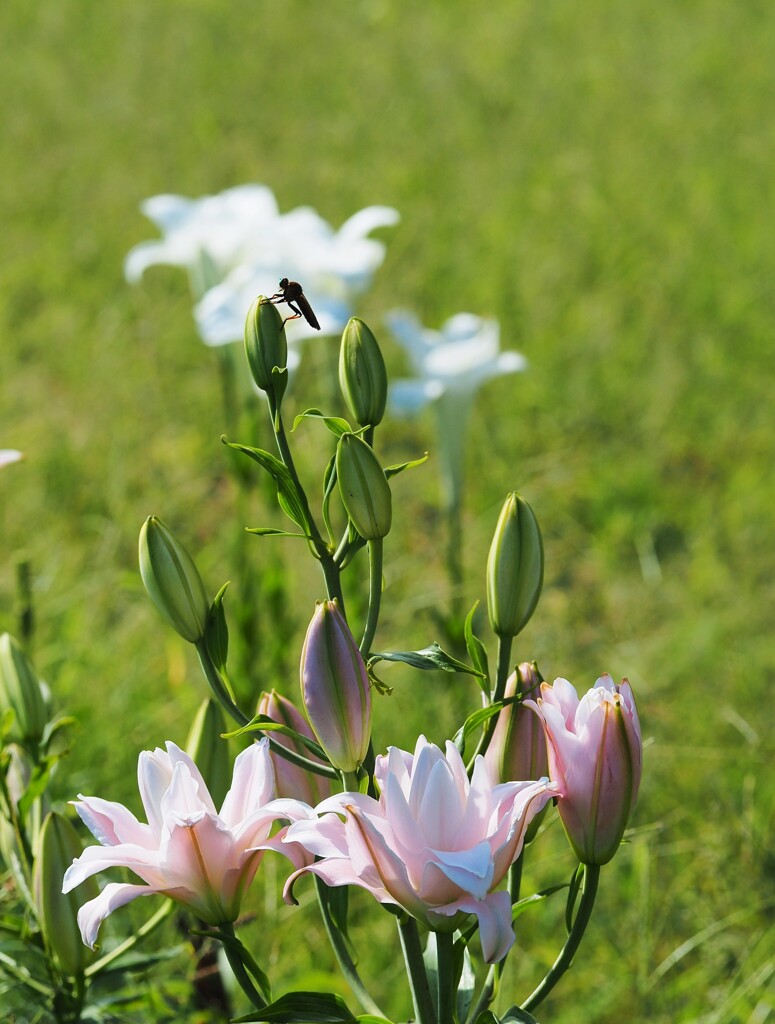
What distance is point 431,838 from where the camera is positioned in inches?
19.8

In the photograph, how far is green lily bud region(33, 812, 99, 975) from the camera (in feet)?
2.05

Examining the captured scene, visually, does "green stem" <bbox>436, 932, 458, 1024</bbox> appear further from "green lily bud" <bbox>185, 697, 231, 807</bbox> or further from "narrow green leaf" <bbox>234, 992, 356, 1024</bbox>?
"green lily bud" <bbox>185, 697, 231, 807</bbox>

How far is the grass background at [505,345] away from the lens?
134 centimetres

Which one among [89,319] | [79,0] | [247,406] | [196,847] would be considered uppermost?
[79,0]

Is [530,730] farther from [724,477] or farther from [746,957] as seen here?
[724,477]

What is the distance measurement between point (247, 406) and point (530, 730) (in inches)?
32.8

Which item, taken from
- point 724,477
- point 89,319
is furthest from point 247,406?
point 89,319

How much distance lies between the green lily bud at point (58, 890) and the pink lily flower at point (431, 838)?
0.18 meters

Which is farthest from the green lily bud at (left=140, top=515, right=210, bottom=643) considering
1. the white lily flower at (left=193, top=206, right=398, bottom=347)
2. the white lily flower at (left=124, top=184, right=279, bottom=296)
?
the white lily flower at (left=124, top=184, right=279, bottom=296)

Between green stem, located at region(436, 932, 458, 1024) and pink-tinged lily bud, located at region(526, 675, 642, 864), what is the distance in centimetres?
7

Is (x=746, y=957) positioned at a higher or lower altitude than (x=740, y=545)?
lower

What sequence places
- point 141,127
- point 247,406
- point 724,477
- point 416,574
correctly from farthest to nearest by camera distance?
point 141,127 → point 724,477 → point 416,574 → point 247,406

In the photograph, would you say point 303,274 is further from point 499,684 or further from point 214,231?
point 499,684

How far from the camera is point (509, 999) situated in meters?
1.03
